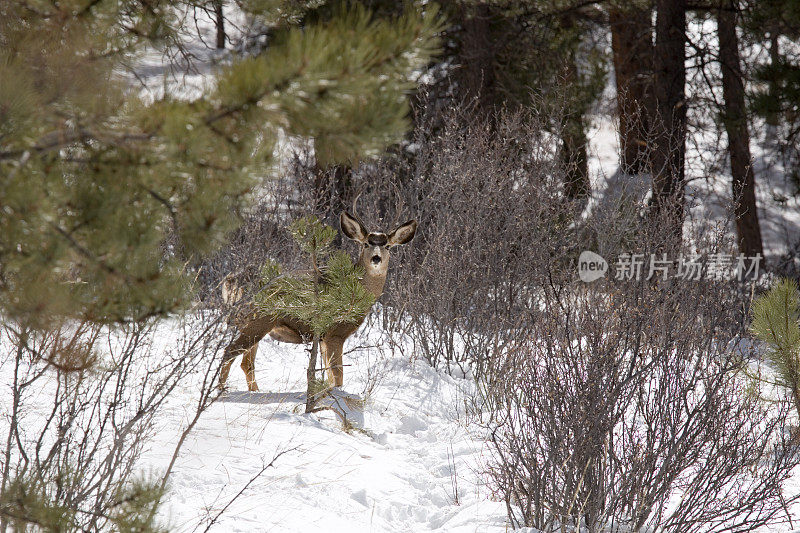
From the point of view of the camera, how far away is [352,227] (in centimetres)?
479

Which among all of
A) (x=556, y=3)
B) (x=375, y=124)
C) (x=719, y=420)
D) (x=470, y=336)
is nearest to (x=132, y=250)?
(x=375, y=124)

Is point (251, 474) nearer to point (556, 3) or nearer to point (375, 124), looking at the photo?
point (375, 124)

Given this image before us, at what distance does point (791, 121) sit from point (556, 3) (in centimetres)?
375

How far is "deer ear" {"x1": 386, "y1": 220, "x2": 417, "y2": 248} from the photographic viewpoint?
481 centimetres

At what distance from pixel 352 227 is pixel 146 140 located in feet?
10.2

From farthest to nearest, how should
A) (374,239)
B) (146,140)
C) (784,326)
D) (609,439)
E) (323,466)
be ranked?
1. (374,239)
2. (784,326)
3. (323,466)
4. (609,439)
5. (146,140)

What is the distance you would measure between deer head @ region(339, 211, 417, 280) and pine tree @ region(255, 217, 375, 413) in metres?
0.09

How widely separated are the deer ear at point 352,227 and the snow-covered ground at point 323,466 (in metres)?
1.15

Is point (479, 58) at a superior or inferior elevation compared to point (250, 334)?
superior

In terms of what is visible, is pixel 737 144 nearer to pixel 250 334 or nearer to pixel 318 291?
pixel 318 291

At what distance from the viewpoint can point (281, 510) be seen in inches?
141

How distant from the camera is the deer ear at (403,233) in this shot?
15.8 ft

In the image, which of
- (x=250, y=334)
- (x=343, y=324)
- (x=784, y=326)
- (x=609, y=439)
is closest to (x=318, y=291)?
(x=343, y=324)

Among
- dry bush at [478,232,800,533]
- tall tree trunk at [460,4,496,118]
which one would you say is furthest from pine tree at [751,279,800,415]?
tall tree trunk at [460,4,496,118]
